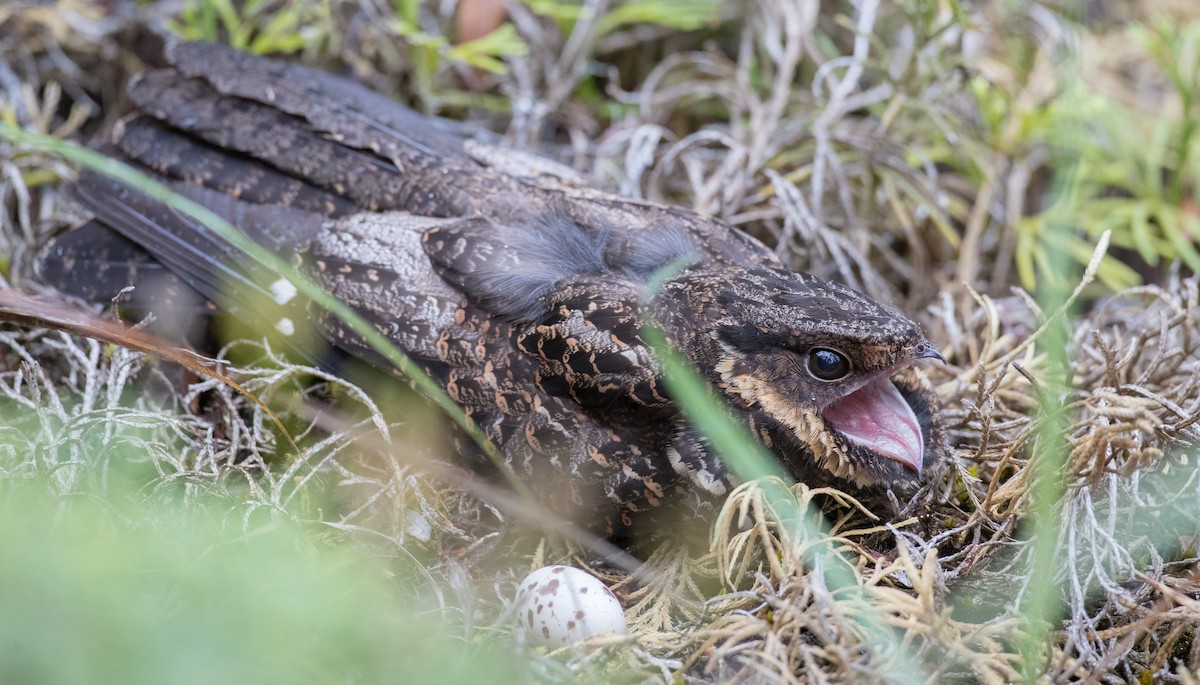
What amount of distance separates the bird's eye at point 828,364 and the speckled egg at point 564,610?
54cm

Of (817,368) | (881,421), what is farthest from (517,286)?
(881,421)

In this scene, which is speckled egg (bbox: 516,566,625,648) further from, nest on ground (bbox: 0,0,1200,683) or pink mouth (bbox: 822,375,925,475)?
pink mouth (bbox: 822,375,925,475)

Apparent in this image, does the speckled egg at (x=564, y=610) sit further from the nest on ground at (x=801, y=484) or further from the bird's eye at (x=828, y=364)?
the bird's eye at (x=828, y=364)

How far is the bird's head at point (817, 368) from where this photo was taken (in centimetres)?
167

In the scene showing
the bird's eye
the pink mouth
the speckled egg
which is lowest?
the speckled egg

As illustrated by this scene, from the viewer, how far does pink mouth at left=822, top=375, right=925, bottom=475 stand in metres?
1.75

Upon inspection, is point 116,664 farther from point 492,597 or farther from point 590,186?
point 590,186

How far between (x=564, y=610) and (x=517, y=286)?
0.69 metres

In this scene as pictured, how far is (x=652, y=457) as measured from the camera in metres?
1.83

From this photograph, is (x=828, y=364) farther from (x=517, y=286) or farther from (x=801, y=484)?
(x=517, y=286)

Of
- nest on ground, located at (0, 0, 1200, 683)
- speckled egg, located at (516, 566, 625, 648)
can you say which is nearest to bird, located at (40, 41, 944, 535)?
nest on ground, located at (0, 0, 1200, 683)

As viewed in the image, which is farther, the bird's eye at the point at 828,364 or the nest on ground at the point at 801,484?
the bird's eye at the point at 828,364

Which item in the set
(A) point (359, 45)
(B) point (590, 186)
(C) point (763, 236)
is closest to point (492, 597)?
(B) point (590, 186)

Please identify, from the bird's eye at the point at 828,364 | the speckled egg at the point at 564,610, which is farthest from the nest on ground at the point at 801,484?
the bird's eye at the point at 828,364
